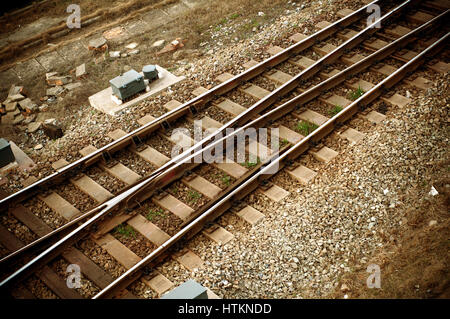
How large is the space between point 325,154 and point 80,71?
697 centimetres

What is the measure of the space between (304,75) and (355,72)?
1.14 metres

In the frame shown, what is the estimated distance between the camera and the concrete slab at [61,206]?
9328 mm

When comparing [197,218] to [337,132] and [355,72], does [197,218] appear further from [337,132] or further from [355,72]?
[355,72]

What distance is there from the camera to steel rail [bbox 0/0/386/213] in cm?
968

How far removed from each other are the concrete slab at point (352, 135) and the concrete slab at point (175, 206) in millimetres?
3333

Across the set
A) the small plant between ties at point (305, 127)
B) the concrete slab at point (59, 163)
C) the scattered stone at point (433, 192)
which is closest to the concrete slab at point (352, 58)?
the small plant between ties at point (305, 127)

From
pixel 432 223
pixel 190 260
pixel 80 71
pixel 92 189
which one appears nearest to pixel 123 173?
pixel 92 189

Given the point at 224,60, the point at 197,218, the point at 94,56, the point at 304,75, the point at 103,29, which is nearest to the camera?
the point at 197,218

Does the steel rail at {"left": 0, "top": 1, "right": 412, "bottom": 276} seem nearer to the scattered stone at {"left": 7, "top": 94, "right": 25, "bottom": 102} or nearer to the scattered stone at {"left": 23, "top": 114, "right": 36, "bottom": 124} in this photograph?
the scattered stone at {"left": 23, "top": 114, "right": 36, "bottom": 124}

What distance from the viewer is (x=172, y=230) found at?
29.2 feet

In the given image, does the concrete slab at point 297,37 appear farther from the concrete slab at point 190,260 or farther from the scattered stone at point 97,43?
the concrete slab at point 190,260

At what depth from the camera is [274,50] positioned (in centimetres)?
1266
